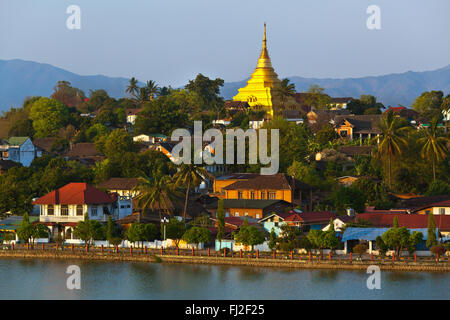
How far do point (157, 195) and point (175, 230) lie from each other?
5988 mm

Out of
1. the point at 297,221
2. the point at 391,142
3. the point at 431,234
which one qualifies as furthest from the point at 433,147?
the point at 431,234

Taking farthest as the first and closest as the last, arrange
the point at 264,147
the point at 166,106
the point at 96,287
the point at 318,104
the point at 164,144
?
the point at 318,104, the point at 166,106, the point at 164,144, the point at 264,147, the point at 96,287

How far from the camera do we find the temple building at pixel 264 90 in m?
115

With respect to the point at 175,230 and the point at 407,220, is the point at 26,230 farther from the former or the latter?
the point at 407,220

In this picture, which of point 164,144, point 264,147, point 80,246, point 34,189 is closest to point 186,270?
point 80,246

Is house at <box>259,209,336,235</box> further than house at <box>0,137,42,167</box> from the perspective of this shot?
No

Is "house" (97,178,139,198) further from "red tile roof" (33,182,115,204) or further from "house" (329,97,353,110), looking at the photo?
"house" (329,97,353,110)

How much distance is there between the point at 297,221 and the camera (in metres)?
60.1

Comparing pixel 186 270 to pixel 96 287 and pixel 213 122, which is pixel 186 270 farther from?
pixel 213 122

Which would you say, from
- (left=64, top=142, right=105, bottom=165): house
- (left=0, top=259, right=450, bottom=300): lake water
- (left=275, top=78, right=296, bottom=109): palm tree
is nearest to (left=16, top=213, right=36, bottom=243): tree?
(left=0, top=259, right=450, bottom=300): lake water

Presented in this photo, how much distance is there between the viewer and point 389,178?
75125mm

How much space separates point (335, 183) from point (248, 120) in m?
29.3

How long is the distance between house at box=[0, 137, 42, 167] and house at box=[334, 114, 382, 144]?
3443cm

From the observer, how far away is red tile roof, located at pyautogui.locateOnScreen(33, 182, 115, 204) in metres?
65.3
